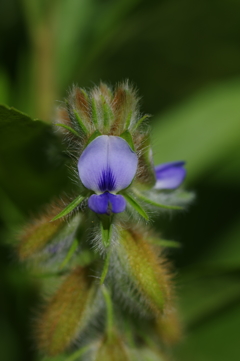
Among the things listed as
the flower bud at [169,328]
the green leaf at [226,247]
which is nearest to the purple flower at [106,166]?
the flower bud at [169,328]

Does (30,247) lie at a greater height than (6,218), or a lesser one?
lesser

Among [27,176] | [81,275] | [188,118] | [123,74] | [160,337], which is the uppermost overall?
[123,74]

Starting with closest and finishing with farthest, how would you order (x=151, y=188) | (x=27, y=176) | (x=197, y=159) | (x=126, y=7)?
(x=151, y=188) < (x=27, y=176) < (x=126, y=7) < (x=197, y=159)

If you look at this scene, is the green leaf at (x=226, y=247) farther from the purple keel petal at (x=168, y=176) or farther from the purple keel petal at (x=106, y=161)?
the purple keel petal at (x=106, y=161)

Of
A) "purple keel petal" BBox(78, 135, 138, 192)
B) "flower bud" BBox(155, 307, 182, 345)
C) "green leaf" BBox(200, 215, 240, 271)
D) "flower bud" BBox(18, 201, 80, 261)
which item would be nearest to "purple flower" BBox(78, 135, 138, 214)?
"purple keel petal" BBox(78, 135, 138, 192)

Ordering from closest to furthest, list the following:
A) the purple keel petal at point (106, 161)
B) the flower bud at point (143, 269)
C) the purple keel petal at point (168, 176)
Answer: the purple keel petal at point (106, 161) < the flower bud at point (143, 269) < the purple keel petal at point (168, 176)

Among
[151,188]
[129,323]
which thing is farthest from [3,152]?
[129,323]

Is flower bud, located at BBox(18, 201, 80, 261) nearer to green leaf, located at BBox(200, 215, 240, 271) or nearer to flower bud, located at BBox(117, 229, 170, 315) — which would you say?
flower bud, located at BBox(117, 229, 170, 315)

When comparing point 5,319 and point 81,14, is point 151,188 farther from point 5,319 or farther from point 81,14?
point 81,14
